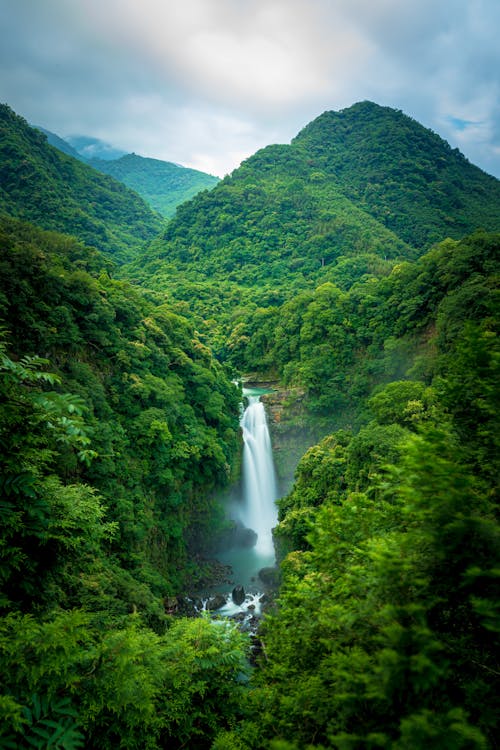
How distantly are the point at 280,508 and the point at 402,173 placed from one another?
88803 millimetres

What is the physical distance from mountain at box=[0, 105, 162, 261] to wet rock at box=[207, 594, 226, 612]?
164 ft

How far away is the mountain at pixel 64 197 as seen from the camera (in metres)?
52.2

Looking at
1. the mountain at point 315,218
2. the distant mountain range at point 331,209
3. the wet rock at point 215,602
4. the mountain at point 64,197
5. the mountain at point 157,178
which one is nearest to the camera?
the wet rock at point 215,602

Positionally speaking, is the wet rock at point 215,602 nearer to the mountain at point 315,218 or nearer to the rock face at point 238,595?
the rock face at point 238,595

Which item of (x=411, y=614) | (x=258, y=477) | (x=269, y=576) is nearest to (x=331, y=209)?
(x=258, y=477)

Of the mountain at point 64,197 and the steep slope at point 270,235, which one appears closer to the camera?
the mountain at point 64,197

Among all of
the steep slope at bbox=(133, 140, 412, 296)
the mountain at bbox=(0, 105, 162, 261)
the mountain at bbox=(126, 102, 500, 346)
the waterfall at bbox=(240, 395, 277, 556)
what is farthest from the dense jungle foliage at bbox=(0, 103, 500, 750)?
the mountain at bbox=(0, 105, 162, 261)

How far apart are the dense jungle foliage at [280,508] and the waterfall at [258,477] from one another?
7.73 ft

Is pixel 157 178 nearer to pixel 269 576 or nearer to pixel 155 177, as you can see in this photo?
pixel 155 177

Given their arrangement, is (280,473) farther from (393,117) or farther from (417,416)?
(393,117)

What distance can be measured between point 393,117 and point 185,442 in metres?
119

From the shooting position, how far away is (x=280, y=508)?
2120 cm

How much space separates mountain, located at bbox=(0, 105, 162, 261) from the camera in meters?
52.2

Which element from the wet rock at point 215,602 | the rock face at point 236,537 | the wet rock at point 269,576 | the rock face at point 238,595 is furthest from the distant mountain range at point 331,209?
the wet rock at point 215,602
